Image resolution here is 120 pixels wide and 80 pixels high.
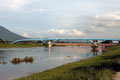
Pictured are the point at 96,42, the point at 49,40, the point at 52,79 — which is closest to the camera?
the point at 52,79

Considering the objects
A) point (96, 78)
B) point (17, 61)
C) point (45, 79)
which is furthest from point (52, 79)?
point (17, 61)

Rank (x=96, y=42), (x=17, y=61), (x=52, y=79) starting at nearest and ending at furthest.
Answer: (x=52, y=79) < (x=17, y=61) < (x=96, y=42)

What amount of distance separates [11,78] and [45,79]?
4787 mm

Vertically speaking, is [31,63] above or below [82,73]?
below

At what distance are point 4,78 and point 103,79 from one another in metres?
9.42

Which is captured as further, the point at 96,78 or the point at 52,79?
the point at 52,79

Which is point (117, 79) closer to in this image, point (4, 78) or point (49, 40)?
point (4, 78)

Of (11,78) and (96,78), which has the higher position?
(96,78)

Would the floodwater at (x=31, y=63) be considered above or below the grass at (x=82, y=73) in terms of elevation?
below

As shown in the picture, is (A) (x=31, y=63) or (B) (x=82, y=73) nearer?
(B) (x=82, y=73)

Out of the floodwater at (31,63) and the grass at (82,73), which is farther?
the floodwater at (31,63)

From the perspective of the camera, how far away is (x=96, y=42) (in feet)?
326

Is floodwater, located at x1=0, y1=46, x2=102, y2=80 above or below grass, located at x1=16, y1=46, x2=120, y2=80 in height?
below

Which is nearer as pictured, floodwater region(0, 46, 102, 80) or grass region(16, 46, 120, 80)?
grass region(16, 46, 120, 80)
